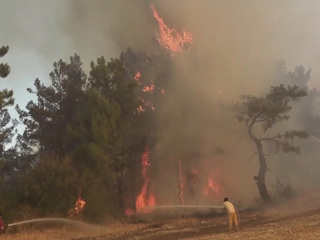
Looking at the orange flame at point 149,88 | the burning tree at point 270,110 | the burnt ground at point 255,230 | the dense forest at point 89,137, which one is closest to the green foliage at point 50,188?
the dense forest at point 89,137

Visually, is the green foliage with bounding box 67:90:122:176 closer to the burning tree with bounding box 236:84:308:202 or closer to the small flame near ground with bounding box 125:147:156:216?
the small flame near ground with bounding box 125:147:156:216

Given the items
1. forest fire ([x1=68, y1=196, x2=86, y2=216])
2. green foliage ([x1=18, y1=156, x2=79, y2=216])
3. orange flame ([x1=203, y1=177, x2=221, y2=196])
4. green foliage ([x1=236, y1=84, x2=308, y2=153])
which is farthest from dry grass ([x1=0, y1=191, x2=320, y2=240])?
orange flame ([x1=203, y1=177, x2=221, y2=196])

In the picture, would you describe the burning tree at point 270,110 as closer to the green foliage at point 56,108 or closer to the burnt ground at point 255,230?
the burnt ground at point 255,230

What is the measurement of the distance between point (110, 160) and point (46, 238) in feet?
38.7

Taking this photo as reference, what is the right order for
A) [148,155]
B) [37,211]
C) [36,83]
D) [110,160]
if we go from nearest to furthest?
[37,211] → [110,160] → [36,83] → [148,155]

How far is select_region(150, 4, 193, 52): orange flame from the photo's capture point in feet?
187

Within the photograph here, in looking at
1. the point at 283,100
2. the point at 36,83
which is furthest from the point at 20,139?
the point at 283,100

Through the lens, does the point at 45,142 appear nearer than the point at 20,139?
Yes

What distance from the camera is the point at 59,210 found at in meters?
33.9

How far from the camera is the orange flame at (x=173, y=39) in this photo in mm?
56906

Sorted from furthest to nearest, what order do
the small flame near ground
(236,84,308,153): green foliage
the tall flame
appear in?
the tall flame → the small flame near ground → (236,84,308,153): green foliage

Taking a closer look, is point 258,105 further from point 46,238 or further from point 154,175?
point 46,238

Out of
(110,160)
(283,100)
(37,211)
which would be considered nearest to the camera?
(37,211)

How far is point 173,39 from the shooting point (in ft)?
189
